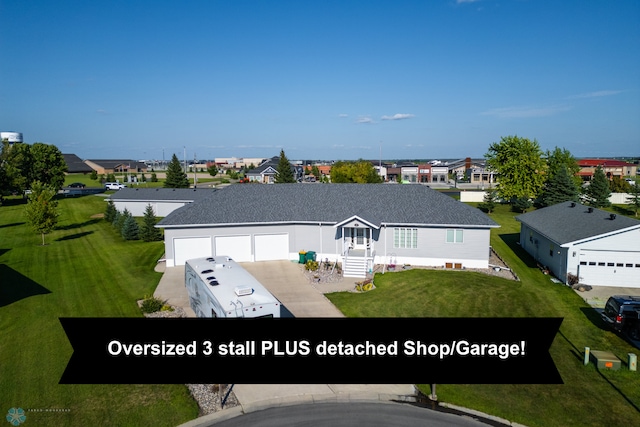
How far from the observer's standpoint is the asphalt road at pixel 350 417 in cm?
1270

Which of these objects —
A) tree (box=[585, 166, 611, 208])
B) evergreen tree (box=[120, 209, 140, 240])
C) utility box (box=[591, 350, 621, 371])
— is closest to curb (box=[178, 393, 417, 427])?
utility box (box=[591, 350, 621, 371])

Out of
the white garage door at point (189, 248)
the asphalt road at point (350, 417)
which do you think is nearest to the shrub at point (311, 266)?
the white garage door at point (189, 248)

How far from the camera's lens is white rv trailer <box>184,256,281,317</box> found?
15023 mm

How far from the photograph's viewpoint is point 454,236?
3008 centimetres

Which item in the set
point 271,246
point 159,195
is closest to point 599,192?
point 271,246

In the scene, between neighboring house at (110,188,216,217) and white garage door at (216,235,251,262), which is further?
neighboring house at (110,188,216,217)

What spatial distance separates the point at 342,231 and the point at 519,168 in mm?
40856

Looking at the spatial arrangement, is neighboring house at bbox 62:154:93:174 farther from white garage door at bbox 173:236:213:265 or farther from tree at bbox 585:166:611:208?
tree at bbox 585:166:611:208

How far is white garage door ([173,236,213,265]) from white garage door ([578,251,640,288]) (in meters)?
25.9

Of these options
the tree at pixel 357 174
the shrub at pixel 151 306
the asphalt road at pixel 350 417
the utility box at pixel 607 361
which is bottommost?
the asphalt road at pixel 350 417

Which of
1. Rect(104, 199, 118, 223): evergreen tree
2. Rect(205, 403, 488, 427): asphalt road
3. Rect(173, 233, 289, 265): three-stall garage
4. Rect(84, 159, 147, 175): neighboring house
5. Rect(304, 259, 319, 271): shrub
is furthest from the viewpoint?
Rect(84, 159, 147, 175): neighboring house

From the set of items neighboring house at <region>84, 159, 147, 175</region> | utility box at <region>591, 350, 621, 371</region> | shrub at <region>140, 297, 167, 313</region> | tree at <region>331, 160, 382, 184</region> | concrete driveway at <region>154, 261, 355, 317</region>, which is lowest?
utility box at <region>591, 350, 621, 371</region>

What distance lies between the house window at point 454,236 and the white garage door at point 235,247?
1531cm

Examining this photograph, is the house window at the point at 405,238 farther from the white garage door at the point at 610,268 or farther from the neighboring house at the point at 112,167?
the neighboring house at the point at 112,167
